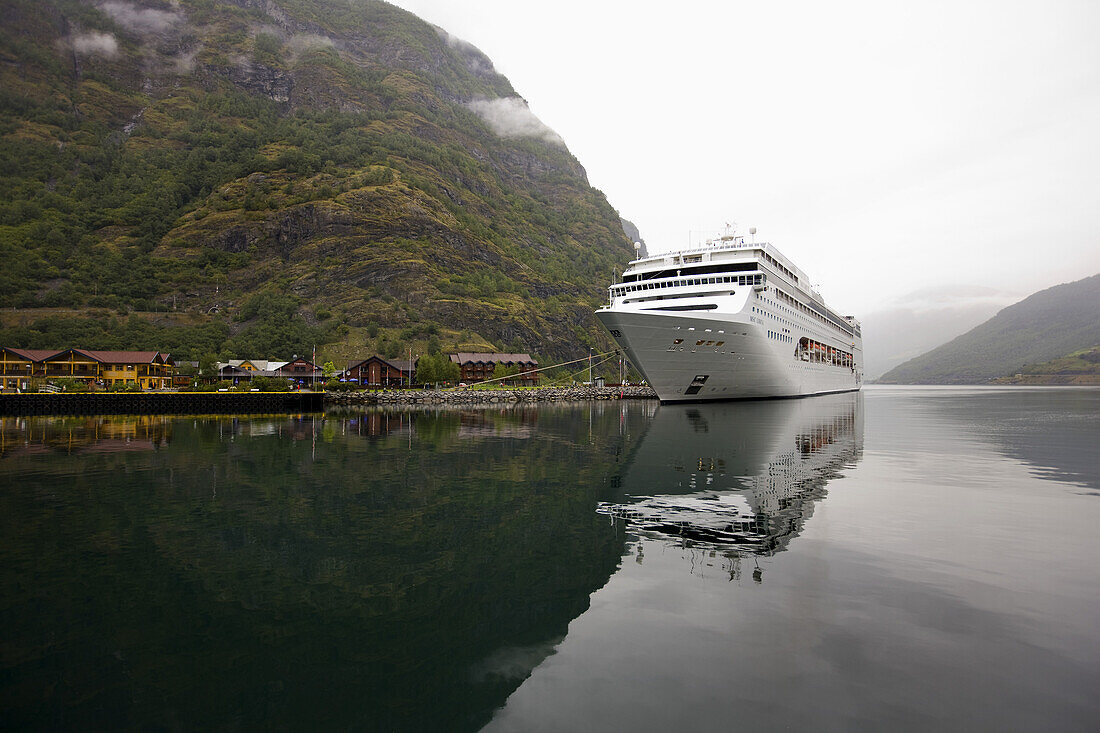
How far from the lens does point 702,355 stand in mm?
63188

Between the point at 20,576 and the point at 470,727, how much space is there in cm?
1112

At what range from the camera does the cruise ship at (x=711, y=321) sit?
59.5m

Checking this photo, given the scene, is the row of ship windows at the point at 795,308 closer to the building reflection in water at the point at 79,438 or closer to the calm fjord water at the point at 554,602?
the calm fjord water at the point at 554,602

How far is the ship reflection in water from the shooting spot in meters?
14.6

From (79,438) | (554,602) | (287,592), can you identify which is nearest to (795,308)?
(554,602)

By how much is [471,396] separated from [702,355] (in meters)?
51.6

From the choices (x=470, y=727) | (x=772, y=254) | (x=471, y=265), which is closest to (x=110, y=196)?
(x=471, y=265)

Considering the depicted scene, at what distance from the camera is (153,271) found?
167 metres

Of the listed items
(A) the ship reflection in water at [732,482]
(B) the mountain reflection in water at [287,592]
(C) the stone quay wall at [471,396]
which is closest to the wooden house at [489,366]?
(C) the stone quay wall at [471,396]

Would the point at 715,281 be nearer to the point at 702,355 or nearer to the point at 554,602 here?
the point at 702,355

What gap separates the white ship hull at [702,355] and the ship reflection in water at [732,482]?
17706mm

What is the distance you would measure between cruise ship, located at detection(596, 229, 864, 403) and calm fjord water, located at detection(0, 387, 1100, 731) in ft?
123

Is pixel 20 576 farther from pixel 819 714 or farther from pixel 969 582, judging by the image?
pixel 969 582

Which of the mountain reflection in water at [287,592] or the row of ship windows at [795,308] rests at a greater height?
the row of ship windows at [795,308]
